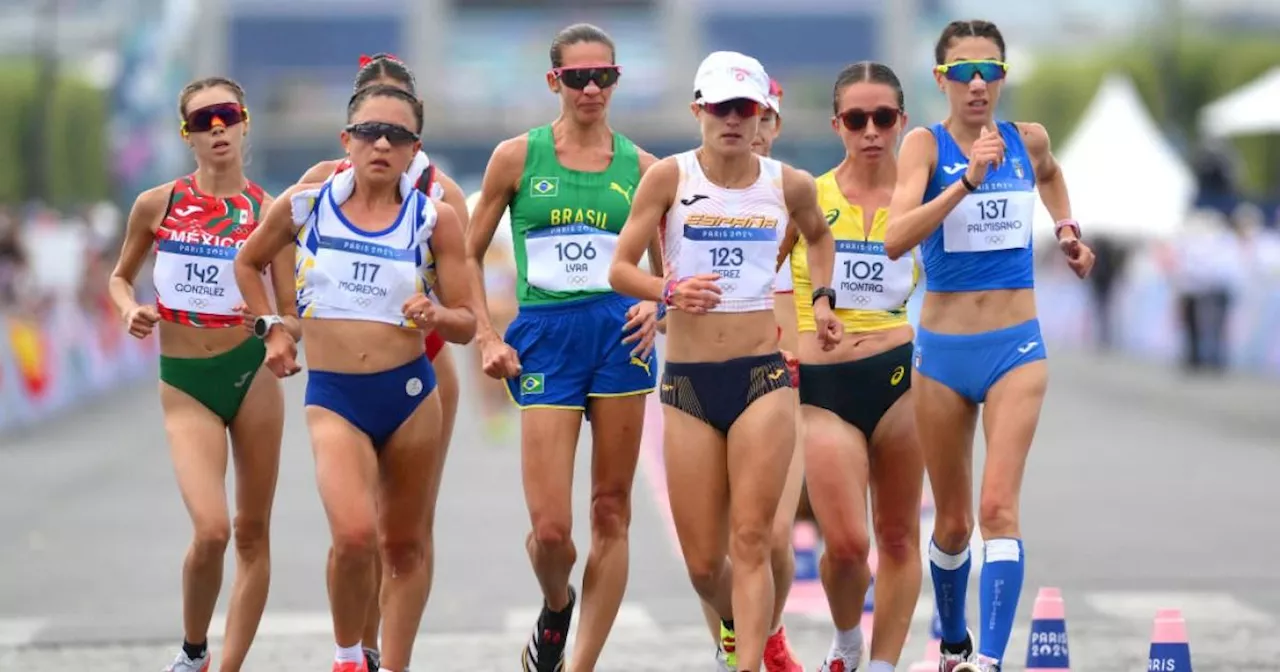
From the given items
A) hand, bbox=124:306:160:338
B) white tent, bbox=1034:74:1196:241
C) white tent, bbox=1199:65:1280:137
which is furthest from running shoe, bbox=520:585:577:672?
white tent, bbox=1034:74:1196:241

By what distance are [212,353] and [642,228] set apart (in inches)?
74.2

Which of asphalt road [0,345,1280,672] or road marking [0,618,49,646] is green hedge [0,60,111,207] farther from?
road marking [0,618,49,646]

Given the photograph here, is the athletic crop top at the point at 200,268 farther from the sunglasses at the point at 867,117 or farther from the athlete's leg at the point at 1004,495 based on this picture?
the athlete's leg at the point at 1004,495

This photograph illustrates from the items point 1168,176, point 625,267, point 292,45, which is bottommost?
point 625,267

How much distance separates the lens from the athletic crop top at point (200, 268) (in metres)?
9.90

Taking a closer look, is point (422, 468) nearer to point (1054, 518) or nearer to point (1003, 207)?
point (1003, 207)

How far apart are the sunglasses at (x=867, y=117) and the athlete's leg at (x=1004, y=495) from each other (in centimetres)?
118

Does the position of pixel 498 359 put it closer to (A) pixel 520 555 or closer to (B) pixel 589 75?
(B) pixel 589 75

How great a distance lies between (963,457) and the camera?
9.66 m

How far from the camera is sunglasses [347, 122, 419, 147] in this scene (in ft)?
30.1

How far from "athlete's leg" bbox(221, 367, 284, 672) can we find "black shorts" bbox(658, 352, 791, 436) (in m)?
1.74

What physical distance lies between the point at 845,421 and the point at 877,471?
27 centimetres

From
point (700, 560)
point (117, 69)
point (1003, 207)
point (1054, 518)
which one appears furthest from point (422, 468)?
point (117, 69)

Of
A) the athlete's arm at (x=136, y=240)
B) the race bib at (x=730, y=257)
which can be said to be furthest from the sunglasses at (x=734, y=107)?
the athlete's arm at (x=136, y=240)
